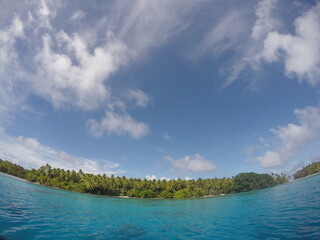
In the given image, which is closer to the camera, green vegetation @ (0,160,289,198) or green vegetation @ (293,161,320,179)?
green vegetation @ (0,160,289,198)

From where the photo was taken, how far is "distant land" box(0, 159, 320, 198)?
4739 inches

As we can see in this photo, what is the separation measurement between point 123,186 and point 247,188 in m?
112

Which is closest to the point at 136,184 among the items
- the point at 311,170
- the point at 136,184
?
the point at 136,184

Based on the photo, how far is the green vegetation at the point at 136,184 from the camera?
12038 centimetres

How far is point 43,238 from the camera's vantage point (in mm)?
16125

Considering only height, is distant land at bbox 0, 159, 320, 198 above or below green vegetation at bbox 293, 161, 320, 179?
below

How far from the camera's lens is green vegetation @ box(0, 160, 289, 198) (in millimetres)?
120375

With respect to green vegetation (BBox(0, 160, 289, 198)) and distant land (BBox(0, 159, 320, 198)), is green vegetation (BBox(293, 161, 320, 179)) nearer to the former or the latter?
distant land (BBox(0, 159, 320, 198))

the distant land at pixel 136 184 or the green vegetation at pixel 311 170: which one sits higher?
the green vegetation at pixel 311 170

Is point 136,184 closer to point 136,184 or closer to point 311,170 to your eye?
point 136,184

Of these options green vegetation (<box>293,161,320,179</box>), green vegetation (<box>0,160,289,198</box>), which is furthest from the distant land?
green vegetation (<box>293,161,320,179</box>)

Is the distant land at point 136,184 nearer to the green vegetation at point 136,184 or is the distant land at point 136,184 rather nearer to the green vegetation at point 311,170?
the green vegetation at point 136,184

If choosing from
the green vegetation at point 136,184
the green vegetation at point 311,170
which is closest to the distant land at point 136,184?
the green vegetation at point 136,184

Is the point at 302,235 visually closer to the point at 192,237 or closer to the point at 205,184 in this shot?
the point at 192,237
